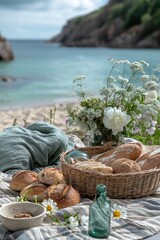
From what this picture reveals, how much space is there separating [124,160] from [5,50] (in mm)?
34240

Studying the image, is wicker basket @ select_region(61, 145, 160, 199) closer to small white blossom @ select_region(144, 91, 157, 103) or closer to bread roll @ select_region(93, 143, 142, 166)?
bread roll @ select_region(93, 143, 142, 166)

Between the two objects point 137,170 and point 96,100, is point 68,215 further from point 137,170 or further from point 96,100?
point 96,100

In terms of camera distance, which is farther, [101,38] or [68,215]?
[101,38]

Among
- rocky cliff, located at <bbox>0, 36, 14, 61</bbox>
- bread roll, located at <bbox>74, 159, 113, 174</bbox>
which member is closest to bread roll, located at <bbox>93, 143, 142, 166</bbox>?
bread roll, located at <bbox>74, 159, 113, 174</bbox>

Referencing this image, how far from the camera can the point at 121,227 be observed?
257 centimetres

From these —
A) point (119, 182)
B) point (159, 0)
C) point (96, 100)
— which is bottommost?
point (119, 182)

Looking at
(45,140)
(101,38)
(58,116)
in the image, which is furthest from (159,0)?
(45,140)

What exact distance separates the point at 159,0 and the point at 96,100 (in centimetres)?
7209

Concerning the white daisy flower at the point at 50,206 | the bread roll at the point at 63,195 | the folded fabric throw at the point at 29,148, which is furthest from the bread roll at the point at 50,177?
the folded fabric throw at the point at 29,148

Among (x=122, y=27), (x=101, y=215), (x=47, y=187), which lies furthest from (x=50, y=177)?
(x=122, y=27)

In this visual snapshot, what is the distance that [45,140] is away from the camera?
12.3 ft

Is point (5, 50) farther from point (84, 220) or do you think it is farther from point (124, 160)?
point (84, 220)

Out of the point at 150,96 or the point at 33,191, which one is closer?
the point at 33,191

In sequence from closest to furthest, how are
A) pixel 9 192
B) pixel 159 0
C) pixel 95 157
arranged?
pixel 9 192 → pixel 95 157 → pixel 159 0
